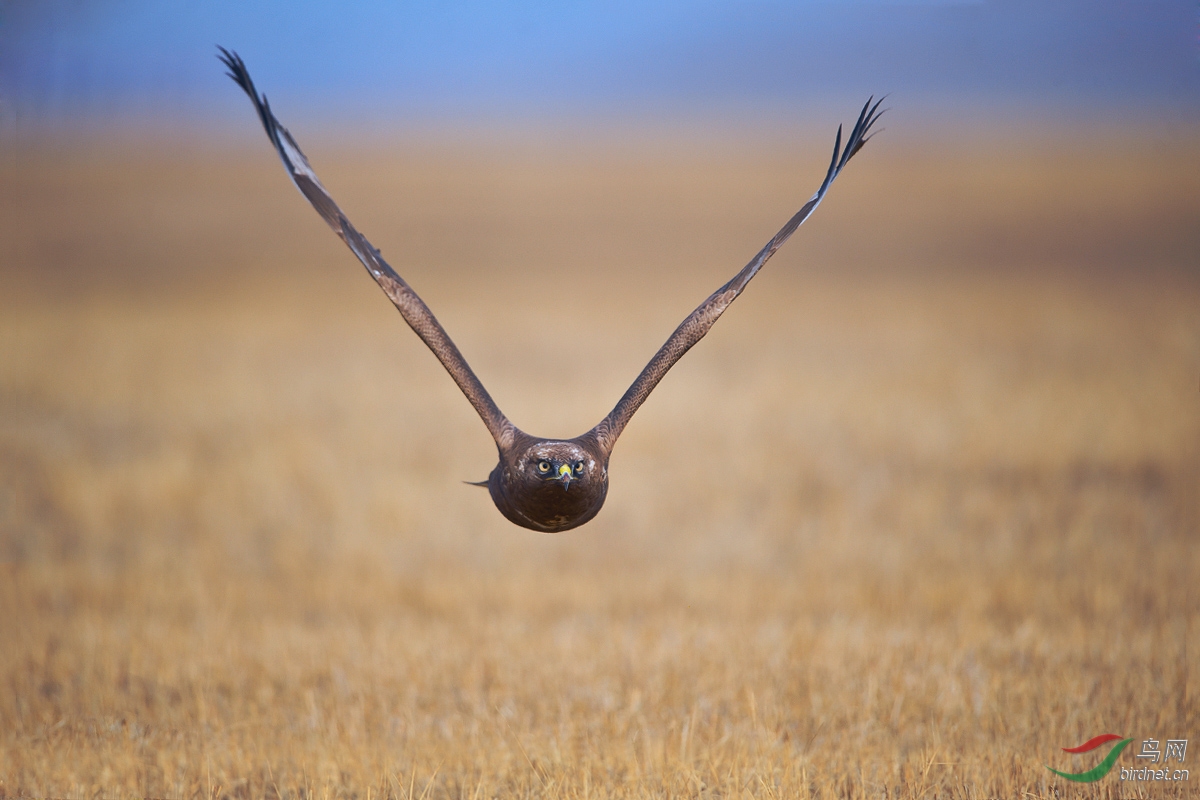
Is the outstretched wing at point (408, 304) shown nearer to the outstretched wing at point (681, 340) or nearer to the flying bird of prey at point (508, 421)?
the flying bird of prey at point (508, 421)

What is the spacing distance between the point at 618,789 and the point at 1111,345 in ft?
60.3

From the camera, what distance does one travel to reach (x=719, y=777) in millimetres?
7059

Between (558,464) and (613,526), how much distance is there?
9.41 meters

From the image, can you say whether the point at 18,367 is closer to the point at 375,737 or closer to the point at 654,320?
the point at 654,320

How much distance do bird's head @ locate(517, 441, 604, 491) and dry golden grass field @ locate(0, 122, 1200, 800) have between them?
228cm

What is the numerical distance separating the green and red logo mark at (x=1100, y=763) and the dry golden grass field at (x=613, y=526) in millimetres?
88

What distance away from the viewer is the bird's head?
5688mm

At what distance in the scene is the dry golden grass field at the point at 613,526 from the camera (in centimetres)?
771

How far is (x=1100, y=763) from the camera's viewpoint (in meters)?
7.25

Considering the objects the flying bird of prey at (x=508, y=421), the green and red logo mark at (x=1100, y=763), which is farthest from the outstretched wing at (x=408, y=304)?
the green and red logo mark at (x=1100, y=763)

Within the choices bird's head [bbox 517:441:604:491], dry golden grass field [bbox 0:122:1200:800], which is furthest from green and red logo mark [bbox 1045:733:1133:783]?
bird's head [bbox 517:441:604:491]

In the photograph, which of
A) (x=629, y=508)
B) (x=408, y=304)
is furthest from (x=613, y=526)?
(x=408, y=304)

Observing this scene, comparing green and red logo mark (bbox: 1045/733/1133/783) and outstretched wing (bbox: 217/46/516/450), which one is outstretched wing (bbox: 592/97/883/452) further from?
green and red logo mark (bbox: 1045/733/1133/783)

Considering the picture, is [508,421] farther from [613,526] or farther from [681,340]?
[613,526]
